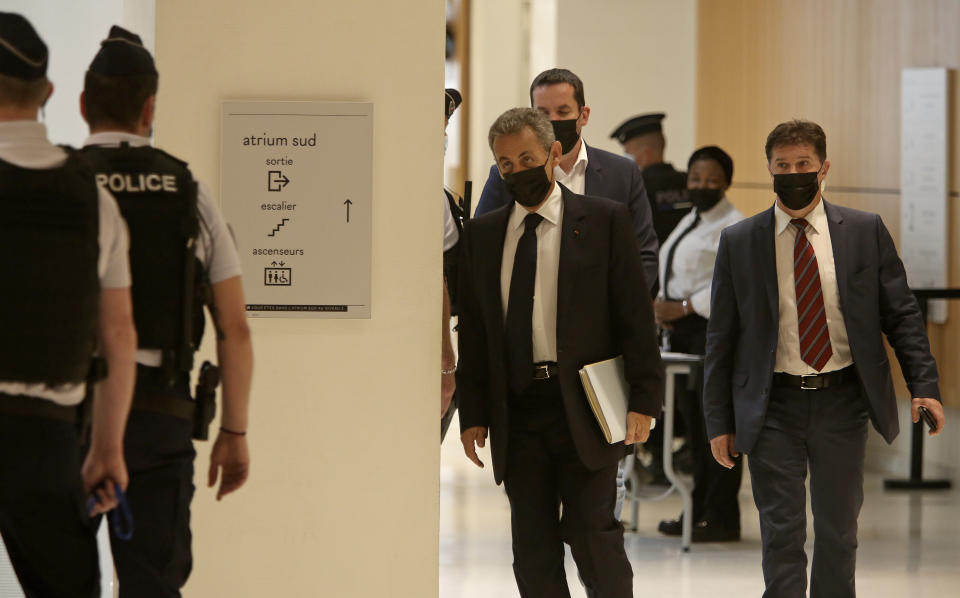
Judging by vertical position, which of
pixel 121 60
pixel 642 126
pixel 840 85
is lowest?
pixel 121 60

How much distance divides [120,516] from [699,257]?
4.54 meters

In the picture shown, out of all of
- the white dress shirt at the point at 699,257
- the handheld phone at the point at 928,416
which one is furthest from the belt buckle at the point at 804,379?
the white dress shirt at the point at 699,257

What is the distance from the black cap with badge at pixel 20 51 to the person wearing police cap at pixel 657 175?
5.29m

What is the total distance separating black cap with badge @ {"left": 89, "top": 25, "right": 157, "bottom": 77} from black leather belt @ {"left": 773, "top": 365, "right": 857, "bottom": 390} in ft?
7.35

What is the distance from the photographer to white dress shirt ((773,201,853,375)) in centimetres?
362

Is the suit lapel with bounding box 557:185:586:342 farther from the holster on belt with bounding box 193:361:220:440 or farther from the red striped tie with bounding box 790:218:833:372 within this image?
the holster on belt with bounding box 193:361:220:440

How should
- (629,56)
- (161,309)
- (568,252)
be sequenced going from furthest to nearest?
(629,56)
(568,252)
(161,309)

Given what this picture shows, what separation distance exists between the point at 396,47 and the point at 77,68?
1.11 m

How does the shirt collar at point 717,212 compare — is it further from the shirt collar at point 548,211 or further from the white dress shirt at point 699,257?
the shirt collar at point 548,211

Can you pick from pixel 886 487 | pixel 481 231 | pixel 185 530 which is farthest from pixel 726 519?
pixel 185 530

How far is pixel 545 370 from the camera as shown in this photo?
3.28 metres

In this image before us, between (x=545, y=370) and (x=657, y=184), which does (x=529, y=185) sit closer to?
(x=545, y=370)

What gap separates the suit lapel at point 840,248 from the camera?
3.61 metres

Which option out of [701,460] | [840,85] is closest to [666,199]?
[701,460]
